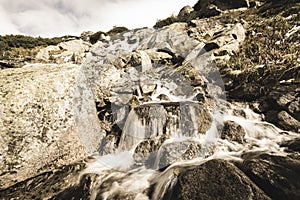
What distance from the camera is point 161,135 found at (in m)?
13.0

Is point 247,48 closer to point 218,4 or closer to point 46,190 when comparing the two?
point 218,4

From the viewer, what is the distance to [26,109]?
12.1 meters

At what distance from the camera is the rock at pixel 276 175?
755 centimetres

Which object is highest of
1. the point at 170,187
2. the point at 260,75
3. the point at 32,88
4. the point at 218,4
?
the point at 218,4

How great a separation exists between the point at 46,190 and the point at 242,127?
29.1 feet

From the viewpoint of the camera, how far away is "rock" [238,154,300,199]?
7.55 meters

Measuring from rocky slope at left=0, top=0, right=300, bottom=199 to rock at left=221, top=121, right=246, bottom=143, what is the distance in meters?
0.04

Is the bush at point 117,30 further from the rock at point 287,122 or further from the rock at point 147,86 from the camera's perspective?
the rock at point 287,122

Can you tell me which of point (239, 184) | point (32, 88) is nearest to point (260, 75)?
point (239, 184)

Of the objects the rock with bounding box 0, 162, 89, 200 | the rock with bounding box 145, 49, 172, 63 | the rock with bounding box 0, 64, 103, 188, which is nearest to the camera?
the rock with bounding box 0, 162, 89, 200

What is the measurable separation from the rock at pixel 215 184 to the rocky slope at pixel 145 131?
3 cm

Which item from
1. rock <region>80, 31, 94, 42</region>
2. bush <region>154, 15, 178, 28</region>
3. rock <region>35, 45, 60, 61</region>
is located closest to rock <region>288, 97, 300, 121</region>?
rock <region>35, 45, 60, 61</region>

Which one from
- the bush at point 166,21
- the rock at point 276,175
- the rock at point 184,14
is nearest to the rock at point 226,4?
the rock at point 184,14

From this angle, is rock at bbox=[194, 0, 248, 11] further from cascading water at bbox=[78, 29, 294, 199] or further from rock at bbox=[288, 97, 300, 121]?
rock at bbox=[288, 97, 300, 121]
